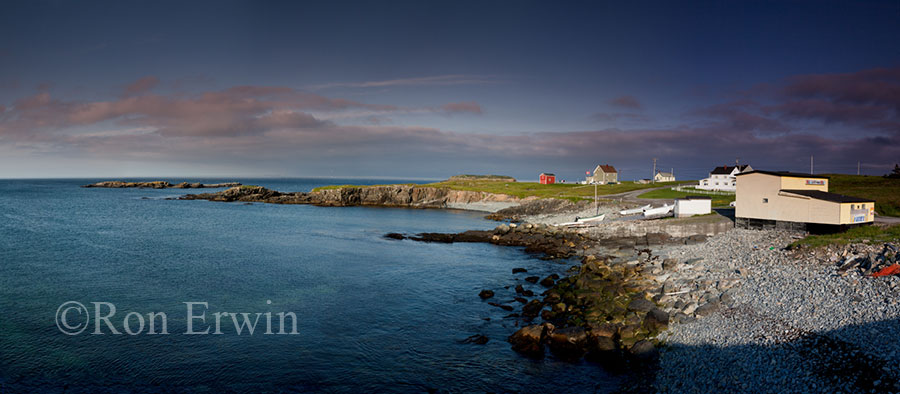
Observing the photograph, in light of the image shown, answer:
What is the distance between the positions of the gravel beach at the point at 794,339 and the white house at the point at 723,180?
67973mm

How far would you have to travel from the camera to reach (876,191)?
57906mm

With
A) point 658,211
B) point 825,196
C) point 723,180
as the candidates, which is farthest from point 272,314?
point 723,180

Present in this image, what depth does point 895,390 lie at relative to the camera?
11195 millimetres

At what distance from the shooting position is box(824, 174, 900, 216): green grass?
4458 centimetres

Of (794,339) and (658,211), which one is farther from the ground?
(658,211)

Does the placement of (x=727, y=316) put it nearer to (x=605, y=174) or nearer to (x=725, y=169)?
(x=725, y=169)

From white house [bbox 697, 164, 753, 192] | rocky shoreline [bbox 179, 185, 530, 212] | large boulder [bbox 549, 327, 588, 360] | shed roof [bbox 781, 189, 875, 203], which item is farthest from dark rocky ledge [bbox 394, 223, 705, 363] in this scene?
rocky shoreline [bbox 179, 185, 530, 212]

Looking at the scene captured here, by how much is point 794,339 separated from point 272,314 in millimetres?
23669

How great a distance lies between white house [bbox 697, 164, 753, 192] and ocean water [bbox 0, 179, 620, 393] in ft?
196

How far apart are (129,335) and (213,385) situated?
26.8ft

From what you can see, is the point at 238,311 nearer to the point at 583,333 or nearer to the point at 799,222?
the point at 583,333

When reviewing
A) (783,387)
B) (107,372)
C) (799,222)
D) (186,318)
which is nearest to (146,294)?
(186,318)

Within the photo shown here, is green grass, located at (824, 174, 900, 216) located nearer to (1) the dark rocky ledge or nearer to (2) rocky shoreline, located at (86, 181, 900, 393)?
(2) rocky shoreline, located at (86, 181, 900, 393)

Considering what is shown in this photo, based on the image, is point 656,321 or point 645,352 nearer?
point 645,352
